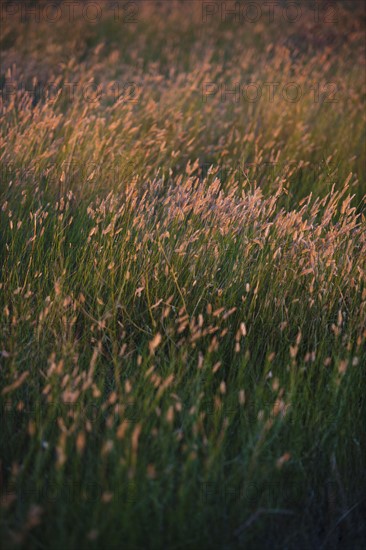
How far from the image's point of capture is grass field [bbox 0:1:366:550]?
169 cm

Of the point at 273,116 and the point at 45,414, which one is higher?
the point at 273,116

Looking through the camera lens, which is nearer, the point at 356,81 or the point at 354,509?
the point at 354,509

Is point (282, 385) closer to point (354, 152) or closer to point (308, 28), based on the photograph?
point (354, 152)

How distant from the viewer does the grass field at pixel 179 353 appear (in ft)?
5.54

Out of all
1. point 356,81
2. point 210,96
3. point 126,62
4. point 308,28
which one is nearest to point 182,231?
point 210,96

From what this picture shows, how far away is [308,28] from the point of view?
28.5 ft

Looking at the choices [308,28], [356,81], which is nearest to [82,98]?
[356,81]

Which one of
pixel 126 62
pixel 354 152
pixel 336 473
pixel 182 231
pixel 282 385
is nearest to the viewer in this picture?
pixel 336 473

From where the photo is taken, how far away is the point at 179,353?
224cm

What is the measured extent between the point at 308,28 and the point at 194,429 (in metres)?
8.56

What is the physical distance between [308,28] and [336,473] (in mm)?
8459

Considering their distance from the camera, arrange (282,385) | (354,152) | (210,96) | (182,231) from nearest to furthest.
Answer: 1. (282,385)
2. (182,231)
3. (354,152)
4. (210,96)

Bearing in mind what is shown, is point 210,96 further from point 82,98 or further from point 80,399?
point 80,399

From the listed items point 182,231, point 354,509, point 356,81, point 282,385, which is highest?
point 356,81
